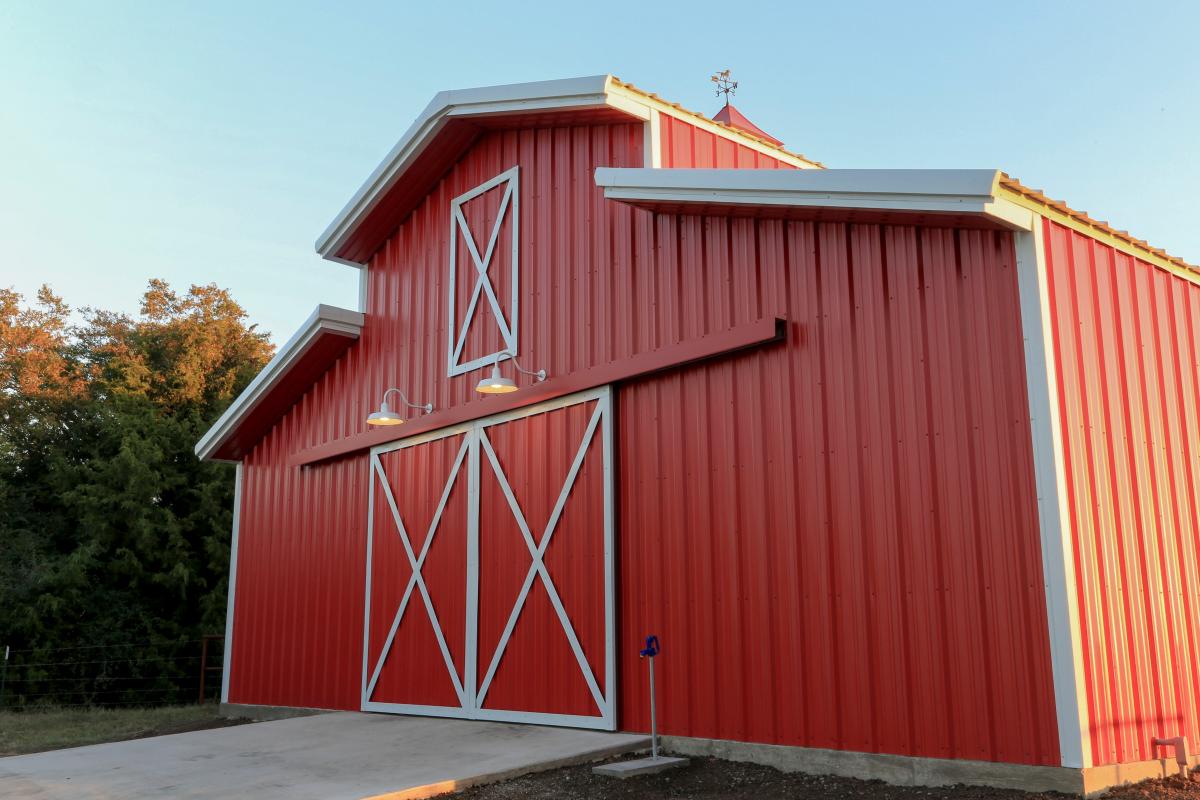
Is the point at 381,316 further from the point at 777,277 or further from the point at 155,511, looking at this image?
the point at 155,511

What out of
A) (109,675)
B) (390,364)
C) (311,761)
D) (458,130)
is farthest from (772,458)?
(109,675)

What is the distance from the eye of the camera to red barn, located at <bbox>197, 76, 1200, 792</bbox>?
6.43 metres

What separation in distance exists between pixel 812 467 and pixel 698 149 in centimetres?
396

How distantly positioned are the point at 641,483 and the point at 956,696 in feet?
10.7

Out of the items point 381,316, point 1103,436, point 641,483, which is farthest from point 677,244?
point 381,316

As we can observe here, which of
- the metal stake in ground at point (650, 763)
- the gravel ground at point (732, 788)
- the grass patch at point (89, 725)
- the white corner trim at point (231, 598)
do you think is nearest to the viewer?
the gravel ground at point (732, 788)

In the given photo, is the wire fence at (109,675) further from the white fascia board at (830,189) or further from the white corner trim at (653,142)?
the white fascia board at (830,189)

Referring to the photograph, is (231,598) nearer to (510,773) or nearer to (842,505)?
(510,773)

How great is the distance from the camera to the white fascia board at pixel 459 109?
9695mm

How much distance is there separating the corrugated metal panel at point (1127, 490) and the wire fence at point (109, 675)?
18343mm

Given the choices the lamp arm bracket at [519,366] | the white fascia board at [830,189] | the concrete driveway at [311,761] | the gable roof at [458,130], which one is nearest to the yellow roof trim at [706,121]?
the gable roof at [458,130]

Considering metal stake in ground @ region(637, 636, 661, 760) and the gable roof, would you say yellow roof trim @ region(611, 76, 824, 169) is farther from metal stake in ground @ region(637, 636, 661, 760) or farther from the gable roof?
metal stake in ground @ region(637, 636, 661, 760)

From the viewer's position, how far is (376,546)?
12.1 metres

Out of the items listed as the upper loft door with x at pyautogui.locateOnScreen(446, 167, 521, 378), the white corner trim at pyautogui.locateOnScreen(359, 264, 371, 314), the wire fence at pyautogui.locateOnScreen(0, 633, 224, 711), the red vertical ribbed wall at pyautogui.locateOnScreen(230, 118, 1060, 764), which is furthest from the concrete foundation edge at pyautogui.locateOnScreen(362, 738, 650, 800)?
the wire fence at pyautogui.locateOnScreen(0, 633, 224, 711)
